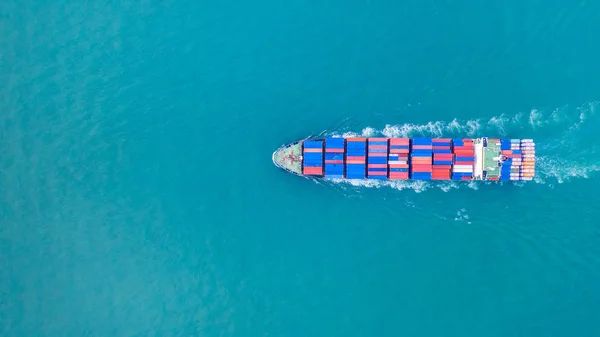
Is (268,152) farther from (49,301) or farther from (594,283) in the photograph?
(594,283)

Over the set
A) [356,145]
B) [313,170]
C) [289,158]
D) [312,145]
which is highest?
[312,145]

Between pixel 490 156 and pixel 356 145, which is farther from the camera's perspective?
pixel 356 145

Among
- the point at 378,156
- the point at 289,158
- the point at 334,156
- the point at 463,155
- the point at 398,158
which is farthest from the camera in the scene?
the point at 289,158

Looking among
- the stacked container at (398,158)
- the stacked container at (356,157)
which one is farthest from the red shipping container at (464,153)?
the stacked container at (356,157)

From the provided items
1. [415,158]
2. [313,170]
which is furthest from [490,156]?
[313,170]

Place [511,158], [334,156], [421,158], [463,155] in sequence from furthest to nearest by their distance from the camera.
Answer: [334,156]
[421,158]
[463,155]
[511,158]

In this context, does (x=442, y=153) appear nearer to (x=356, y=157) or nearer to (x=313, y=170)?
(x=356, y=157)

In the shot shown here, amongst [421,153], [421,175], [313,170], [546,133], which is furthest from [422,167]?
[546,133]

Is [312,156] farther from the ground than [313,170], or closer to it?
farther from the ground
